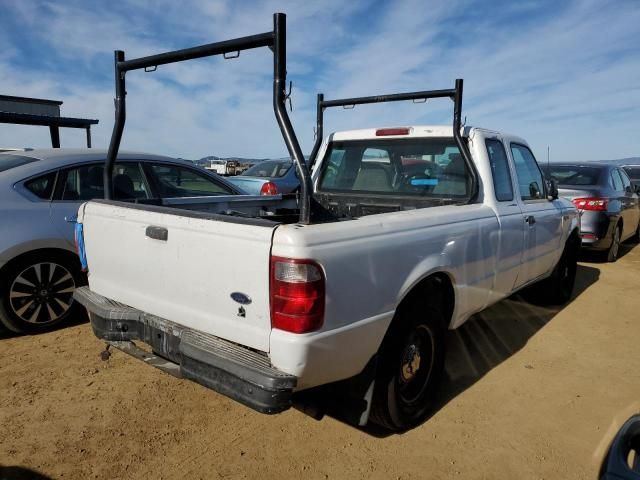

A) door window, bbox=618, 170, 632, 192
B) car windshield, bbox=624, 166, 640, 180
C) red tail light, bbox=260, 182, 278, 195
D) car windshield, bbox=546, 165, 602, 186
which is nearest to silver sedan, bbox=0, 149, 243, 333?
red tail light, bbox=260, 182, 278, 195

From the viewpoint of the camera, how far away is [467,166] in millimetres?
3678

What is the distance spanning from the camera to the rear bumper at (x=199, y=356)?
82.2 inches

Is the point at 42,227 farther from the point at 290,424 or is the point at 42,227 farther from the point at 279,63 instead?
the point at 279,63

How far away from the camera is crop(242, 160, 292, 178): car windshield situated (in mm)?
10281

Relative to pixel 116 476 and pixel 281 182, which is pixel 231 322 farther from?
pixel 281 182

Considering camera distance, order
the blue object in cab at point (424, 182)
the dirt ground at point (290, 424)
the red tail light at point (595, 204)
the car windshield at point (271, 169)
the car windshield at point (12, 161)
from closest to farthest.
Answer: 1. the dirt ground at point (290, 424)
2. the blue object in cab at point (424, 182)
3. the car windshield at point (12, 161)
4. the red tail light at point (595, 204)
5. the car windshield at point (271, 169)

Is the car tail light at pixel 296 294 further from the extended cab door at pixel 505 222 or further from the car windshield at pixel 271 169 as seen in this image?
the car windshield at pixel 271 169

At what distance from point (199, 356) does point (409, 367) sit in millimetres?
1308

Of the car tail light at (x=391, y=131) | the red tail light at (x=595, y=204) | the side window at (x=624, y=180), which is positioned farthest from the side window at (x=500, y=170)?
the side window at (x=624, y=180)

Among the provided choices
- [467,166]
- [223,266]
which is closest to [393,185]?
[467,166]

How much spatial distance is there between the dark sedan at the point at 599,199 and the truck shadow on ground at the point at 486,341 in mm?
2081

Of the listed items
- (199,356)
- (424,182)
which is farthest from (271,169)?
(199,356)

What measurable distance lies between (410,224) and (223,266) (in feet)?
3.44

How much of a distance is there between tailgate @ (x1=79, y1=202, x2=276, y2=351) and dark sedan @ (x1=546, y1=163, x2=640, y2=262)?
21.4ft
